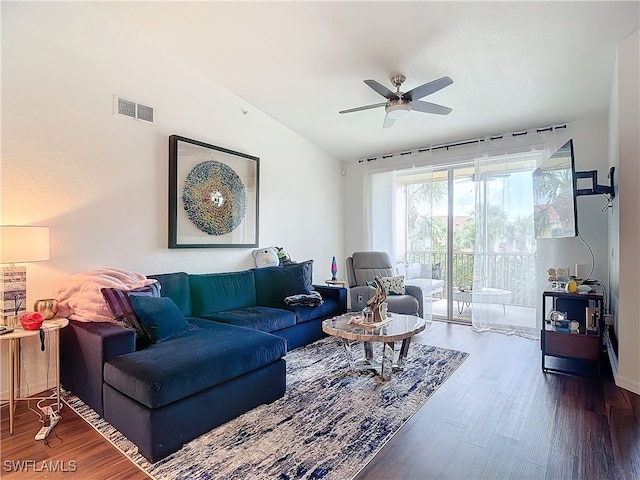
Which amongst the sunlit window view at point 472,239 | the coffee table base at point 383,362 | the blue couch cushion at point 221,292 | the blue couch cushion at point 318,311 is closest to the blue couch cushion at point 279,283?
the blue couch cushion at point 221,292

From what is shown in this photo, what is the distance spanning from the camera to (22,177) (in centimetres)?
261

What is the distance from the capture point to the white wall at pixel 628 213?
2.71 metres

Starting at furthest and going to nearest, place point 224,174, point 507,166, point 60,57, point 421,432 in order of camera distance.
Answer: point 507,166
point 224,174
point 60,57
point 421,432

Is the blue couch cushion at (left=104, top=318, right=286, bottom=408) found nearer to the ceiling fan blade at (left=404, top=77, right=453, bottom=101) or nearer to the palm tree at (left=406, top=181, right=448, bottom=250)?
the ceiling fan blade at (left=404, top=77, right=453, bottom=101)

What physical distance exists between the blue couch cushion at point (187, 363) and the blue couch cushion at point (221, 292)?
89 centimetres

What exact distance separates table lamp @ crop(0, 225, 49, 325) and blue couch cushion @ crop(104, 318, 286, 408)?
0.92 meters

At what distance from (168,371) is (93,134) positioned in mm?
2265

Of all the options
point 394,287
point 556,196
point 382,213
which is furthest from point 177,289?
point 556,196

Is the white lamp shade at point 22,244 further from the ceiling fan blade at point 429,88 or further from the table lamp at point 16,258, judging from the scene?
the ceiling fan blade at point 429,88

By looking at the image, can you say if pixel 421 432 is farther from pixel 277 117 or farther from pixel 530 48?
pixel 277 117

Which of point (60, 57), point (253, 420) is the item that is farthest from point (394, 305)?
point (60, 57)

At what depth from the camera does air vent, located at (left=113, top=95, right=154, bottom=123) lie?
3141 mm

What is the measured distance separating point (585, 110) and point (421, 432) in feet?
12.5

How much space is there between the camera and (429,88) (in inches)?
114
